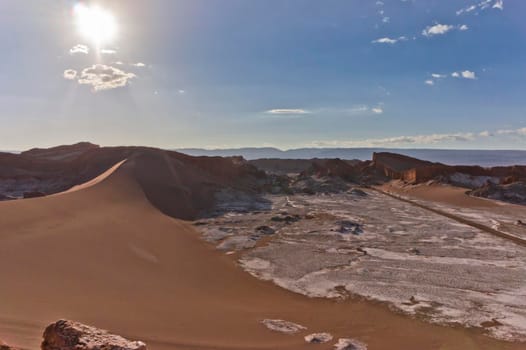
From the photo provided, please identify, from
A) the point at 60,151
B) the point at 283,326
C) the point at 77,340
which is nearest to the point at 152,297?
the point at 283,326

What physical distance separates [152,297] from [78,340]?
15.9 feet

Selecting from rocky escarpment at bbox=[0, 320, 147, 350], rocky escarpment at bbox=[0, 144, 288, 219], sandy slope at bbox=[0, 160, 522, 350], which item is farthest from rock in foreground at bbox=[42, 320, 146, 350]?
rocky escarpment at bbox=[0, 144, 288, 219]

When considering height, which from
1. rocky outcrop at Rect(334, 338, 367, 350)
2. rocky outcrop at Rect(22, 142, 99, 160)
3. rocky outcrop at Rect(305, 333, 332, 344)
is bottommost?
rocky outcrop at Rect(334, 338, 367, 350)

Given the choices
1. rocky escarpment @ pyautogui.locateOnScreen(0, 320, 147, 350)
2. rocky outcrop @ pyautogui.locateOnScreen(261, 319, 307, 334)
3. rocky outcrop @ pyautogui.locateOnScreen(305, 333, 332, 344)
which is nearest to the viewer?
rocky escarpment @ pyautogui.locateOnScreen(0, 320, 147, 350)

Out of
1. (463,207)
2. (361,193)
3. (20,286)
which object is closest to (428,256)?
(20,286)

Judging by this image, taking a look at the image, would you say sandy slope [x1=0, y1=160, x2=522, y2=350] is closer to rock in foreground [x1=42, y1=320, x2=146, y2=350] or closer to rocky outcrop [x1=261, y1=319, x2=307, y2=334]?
rocky outcrop [x1=261, y1=319, x2=307, y2=334]

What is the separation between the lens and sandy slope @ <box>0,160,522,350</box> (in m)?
6.89

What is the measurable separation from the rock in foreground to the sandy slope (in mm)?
946

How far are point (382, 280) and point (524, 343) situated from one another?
4.11 m

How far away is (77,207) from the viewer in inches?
682

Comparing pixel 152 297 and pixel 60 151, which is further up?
pixel 60 151

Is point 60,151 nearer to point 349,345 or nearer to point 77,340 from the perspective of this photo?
point 349,345

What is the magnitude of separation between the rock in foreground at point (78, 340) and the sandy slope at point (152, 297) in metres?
0.95

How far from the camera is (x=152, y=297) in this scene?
901 cm
